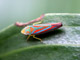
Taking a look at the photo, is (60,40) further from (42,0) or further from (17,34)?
(42,0)

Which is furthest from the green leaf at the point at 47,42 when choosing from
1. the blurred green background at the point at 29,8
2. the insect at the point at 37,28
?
the blurred green background at the point at 29,8

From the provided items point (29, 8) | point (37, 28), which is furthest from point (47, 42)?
point (29, 8)

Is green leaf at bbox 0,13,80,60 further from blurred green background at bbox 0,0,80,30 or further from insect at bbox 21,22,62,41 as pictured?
blurred green background at bbox 0,0,80,30

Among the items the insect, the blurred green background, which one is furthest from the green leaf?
the blurred green background

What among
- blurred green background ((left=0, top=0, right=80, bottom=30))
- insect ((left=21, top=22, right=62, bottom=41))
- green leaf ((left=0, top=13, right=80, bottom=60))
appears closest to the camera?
green leaf ((left=0, top=13, right=80, bottom=60))

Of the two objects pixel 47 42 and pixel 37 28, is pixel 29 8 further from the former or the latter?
pixel 47 42

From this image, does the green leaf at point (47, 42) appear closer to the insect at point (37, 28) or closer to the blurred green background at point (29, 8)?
the insect at point (37, 28)
